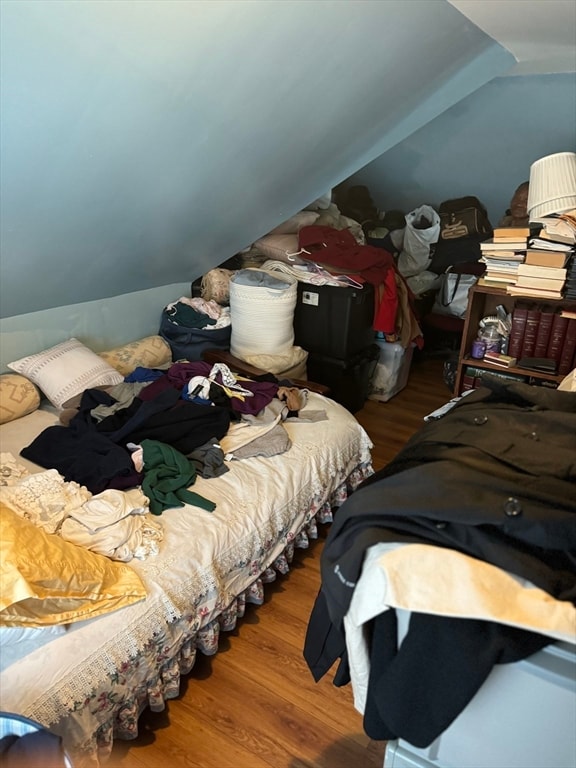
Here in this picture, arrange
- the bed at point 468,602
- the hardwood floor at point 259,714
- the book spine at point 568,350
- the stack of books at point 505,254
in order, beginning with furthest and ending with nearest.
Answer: the book spine at point 568,350
the stack of books at point 505,254
the hardwood floor at point 259,714
the bed at point 468,602

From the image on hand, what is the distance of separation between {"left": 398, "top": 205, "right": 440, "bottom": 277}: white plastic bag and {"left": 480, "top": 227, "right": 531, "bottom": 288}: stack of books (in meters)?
1.75

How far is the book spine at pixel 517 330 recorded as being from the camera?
8.31 feet

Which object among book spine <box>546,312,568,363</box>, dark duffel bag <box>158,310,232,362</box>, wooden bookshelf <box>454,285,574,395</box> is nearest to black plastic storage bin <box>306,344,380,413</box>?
dark duffel bag <box>158,310,232,362</box>

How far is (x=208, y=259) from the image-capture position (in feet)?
10.3

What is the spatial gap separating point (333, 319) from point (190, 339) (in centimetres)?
80

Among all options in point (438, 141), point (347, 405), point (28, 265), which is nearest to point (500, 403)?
point (28, 265)

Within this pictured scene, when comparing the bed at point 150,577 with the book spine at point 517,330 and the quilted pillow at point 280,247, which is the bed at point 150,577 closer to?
the book spine at point 517,330

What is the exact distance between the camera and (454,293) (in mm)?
3982

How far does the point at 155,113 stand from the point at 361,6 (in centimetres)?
71

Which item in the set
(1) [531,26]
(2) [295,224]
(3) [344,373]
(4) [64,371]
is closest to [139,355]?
(4) [64,371]

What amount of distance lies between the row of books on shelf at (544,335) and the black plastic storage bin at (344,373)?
3.06 feet

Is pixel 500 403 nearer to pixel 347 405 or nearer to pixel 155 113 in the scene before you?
pixel 155 113

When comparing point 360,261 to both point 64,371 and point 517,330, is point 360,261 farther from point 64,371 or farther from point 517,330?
point 64,371

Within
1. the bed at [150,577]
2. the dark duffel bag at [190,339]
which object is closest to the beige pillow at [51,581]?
the bed at [150,577]
